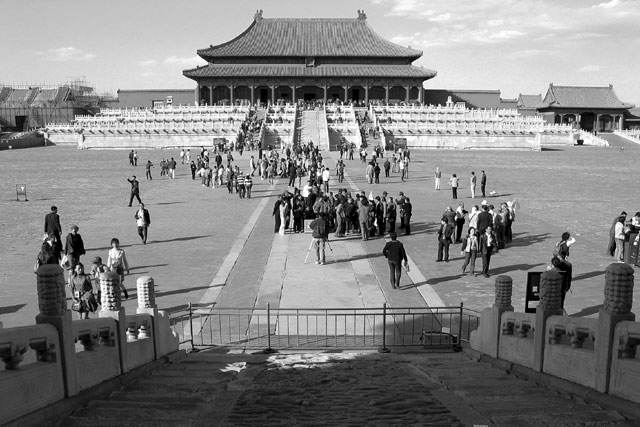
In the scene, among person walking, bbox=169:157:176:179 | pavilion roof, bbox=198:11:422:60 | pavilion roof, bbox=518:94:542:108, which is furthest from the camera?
pavilion roof, bbox=518:94:542:108

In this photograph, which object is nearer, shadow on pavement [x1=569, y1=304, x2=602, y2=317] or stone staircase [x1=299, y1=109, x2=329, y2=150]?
shadow on pavement [x1=569, y1=304, x2=602, y2=317]

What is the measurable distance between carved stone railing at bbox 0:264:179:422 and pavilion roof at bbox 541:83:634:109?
83.0 m

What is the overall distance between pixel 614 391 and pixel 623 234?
1004 cm

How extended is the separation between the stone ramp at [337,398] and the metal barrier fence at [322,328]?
4.61ft

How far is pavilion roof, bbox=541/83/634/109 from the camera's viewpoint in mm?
81938

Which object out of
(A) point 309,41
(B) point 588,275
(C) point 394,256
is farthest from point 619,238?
(A) point 309,41

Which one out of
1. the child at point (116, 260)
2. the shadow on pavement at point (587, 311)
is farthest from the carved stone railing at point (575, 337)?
the child at point (116, 260)

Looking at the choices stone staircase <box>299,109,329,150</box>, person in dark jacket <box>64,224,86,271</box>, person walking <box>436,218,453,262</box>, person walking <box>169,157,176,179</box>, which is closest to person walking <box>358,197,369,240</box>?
person walking <box>436,218,453,262</box>

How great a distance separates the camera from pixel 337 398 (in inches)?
254

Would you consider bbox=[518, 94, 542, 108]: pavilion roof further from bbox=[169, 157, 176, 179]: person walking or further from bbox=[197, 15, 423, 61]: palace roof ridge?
bbox=[169, 157, 176, 179]: person walking

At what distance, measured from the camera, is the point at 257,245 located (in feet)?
56.1

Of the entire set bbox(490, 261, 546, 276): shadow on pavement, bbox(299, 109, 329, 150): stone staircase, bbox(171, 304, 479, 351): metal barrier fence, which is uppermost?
bbox(299, 109, 329, 150): stone staircase

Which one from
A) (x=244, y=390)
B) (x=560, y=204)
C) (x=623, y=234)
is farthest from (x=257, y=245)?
(x=560, y=204)

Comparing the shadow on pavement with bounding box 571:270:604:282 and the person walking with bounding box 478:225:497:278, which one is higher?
the person walking with bounding box 478:225:497:278
